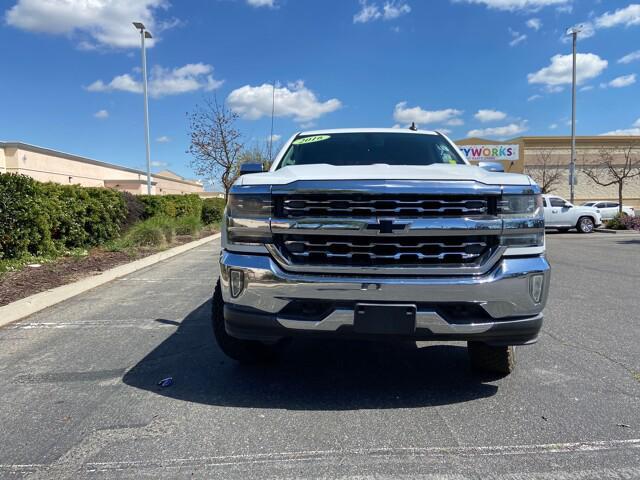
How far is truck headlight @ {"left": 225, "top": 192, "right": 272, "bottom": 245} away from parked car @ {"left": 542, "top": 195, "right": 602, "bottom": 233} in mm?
20706

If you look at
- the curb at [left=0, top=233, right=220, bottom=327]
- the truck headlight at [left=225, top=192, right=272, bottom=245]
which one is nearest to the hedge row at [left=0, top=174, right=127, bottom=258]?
the curb at [left=0, top=233, right=220, bottom=327]

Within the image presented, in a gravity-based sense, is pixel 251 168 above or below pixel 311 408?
above

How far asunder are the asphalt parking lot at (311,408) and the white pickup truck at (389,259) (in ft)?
1.73

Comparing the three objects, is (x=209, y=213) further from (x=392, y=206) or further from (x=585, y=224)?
(x=392, y=206)

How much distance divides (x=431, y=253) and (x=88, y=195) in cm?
1037

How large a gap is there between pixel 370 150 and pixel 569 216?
19674mm

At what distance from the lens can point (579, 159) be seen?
134 ft

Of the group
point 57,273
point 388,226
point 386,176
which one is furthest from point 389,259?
point 57,273

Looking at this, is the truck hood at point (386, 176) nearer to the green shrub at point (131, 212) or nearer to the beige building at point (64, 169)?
the green shrub at point (131, 212)

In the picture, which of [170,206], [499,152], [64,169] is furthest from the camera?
[499,152]

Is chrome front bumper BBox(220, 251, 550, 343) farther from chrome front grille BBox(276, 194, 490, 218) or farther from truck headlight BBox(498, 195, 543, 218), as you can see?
chrome front grille BBox(276, 194, 490, 218)

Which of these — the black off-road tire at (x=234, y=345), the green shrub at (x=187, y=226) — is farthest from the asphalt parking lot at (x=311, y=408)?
the green shrub at (x=187, y=226)

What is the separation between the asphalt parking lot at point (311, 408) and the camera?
259cm

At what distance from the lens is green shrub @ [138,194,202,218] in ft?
55.9
